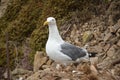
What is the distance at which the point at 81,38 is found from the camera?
9.30m

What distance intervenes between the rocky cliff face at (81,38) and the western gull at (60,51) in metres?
0.13

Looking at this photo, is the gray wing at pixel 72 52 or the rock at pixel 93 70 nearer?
the rock at pixel 93 70

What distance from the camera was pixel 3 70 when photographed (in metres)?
10.8

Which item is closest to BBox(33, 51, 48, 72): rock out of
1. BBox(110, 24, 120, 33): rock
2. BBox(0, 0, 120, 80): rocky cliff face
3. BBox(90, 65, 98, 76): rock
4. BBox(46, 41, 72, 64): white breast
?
BBox(0, 0, 120, 80): rocky cliff face

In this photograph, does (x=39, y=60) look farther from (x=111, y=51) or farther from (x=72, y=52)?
(x=72, y=52)

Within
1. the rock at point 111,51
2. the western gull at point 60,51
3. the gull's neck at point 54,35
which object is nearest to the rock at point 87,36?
the rock at point 111,51

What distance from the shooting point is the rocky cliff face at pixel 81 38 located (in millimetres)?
→ 6391

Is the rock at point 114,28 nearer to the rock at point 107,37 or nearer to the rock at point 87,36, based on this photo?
the rock at point 107,37

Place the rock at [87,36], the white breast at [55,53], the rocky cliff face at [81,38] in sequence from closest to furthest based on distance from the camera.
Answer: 1. the rocky cliff face at [81,38]
2. the white breast at [55,53]
3. the rock at [87,36]

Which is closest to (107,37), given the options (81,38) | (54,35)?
(81,38)

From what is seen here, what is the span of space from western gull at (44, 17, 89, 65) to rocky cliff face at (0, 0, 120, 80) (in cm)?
13

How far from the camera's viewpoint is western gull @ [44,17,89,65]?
679cm

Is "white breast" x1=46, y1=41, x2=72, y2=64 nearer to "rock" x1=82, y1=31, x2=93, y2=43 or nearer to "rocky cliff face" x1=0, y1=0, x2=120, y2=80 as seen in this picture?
"rocky cliff face" x1=0, y1=0, x2=120, y2=80

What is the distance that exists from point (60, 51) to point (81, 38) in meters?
2.53
